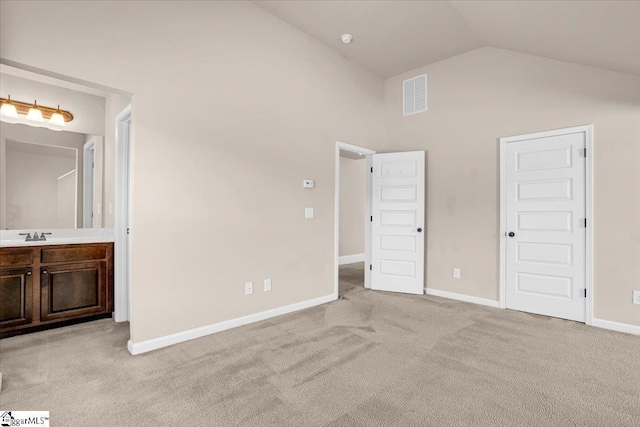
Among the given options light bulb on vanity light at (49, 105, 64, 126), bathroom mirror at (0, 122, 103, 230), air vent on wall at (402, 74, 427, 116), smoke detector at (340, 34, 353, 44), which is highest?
smoke detector at (340, 34, 353, 44)

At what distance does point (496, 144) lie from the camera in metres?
3.97

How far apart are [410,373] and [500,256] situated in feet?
Answer: 7.68

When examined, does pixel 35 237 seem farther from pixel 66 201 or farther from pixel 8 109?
pixel 8 109

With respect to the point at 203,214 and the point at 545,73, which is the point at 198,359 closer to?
the point at 203,214

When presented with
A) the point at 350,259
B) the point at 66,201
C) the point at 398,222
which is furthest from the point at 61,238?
the point at 350,259

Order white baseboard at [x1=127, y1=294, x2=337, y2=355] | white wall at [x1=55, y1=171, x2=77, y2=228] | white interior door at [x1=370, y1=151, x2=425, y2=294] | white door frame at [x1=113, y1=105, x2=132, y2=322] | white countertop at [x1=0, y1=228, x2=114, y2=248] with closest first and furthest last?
1. white baseboard at [x1=127, y1=294, x2=337, y2=355]
2. white countertop at [x1=0, y1=228, x2=114, y2=248]
3. white door frame at [x1=113, y1=105, x2=132, y2=322]
4. white wall at [x1=55, y1=171, x2=77, y2=228]
5. white interior door at [x1=370, y1=151, x2=425, y2=294]

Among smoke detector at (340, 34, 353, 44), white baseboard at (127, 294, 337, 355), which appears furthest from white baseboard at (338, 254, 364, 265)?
smoke detector at (340, 34, 353, 44)

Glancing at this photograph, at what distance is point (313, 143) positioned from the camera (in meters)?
4.03

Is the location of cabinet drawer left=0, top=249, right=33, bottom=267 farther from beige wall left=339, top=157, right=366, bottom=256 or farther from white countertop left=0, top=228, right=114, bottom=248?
beige wall left=339, top=157, right=366, bottom=256

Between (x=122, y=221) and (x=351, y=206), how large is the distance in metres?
5.11

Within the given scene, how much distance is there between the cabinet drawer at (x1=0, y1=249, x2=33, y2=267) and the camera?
2.87m

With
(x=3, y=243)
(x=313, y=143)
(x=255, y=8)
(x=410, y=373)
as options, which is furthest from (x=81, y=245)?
(x=410, y=373)

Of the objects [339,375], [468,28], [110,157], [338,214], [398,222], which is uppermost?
[468,28]

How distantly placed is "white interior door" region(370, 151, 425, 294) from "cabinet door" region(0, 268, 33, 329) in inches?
157
